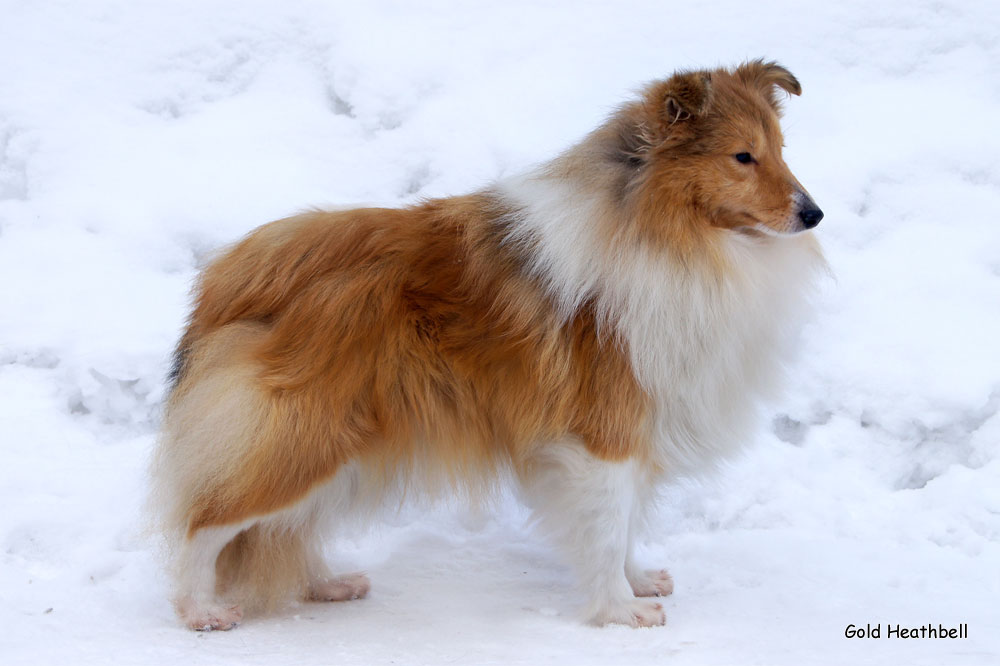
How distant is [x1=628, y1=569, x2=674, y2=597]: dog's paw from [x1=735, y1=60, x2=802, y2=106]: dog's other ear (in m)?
2.00

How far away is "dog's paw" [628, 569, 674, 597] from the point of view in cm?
398

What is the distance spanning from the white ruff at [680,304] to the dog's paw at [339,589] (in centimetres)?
136

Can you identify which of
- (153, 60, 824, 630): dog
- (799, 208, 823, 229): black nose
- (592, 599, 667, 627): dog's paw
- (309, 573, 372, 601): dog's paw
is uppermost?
(799, 208, 823, 229): black nose

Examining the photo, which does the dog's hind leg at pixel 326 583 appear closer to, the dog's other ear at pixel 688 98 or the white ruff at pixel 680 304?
the white ruff at pixel 680 304

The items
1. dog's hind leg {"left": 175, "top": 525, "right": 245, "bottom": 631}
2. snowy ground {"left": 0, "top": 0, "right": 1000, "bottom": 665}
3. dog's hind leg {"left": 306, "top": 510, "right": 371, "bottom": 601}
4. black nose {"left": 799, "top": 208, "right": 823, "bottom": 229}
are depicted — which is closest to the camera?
black nose {"left": 799, "top": 208, "right": 823, "bottom": 229}

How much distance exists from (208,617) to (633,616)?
5.19 feet

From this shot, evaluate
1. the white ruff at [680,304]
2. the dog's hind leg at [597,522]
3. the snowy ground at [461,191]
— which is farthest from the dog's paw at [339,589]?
the white ruff at [680,304]

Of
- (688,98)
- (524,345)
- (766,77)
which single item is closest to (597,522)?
(524,345)

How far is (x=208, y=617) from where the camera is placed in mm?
3543

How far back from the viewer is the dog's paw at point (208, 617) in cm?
353

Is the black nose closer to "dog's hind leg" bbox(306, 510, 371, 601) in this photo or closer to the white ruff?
the white ruff

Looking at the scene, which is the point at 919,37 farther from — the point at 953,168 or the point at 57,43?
the point at 57,43

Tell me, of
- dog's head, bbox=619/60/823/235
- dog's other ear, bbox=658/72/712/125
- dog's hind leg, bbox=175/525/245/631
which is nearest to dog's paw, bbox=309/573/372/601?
dog's hind leg, bbox=175/525/245/631

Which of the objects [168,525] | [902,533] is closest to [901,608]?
[902,533]
